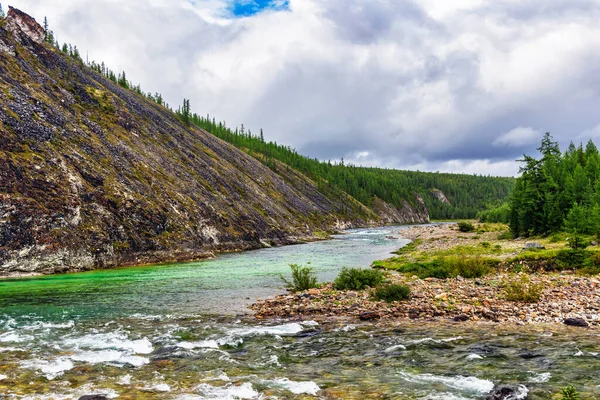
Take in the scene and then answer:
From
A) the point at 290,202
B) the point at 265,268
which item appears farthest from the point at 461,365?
the point at 290,202

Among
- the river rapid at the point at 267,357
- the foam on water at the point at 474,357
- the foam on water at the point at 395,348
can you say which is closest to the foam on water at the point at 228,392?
the river rapid at the point at 267,357

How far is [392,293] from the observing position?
1977cm

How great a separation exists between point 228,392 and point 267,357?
123 inches

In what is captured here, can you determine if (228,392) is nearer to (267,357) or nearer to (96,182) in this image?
(267,357)

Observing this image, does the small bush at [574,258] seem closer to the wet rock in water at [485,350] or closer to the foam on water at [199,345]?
the wet rock in water at [485,350]

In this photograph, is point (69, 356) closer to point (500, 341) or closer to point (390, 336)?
point (390, 336)

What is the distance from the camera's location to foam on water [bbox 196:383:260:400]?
31.7 ft

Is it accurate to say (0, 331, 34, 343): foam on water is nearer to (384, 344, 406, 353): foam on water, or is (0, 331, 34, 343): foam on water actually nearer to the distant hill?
(384, 344, 406, 353): foam on water

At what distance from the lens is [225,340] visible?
1496cm

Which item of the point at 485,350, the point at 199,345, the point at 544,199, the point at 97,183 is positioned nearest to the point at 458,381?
the point at 485,350

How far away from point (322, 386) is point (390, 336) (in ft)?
17.1

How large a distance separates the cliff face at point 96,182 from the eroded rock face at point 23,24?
0.64ft

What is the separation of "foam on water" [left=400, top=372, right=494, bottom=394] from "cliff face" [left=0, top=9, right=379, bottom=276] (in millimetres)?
37556

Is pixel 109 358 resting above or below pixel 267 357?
above
